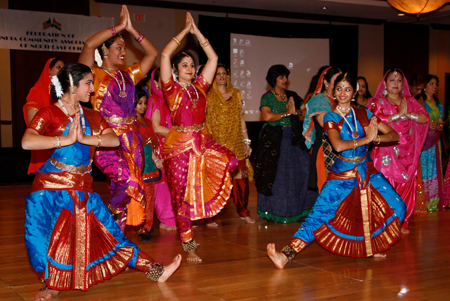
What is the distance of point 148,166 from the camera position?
4523 mm

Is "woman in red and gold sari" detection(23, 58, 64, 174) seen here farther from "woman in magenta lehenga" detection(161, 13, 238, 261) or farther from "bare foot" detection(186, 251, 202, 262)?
"bare foot" detection(186, 251, 202, 262)

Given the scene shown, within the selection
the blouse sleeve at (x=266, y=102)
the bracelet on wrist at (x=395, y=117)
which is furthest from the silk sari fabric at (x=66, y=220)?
the bracelet on wrist at (x=395, y=117)

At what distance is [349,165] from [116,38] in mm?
1876

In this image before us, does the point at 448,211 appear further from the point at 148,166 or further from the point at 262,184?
the point at 148,166

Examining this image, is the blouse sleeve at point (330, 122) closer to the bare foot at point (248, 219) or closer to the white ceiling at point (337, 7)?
the bare foot at point (248, 219)

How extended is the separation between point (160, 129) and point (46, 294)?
1987 mm

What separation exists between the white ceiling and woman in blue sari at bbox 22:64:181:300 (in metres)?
7.10

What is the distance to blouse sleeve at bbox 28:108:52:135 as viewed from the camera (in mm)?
2611

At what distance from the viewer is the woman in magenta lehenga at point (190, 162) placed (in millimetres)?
3537

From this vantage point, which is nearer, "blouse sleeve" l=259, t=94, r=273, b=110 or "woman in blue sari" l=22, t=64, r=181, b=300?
"woman in blue sari" l=22, t=64, r=181, b=300

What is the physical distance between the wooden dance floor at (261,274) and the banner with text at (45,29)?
4608 millimetres

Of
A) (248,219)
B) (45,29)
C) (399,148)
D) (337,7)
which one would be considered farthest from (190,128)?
Result: (337,7)

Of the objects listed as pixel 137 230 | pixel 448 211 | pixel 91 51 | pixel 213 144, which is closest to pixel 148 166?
pixel 137 230

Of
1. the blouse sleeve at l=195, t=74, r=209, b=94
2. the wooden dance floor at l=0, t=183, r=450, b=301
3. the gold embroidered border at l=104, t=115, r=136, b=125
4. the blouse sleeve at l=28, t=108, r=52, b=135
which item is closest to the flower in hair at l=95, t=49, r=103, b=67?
the gold embroidered border at l=104, t=115, r=136, b=125
